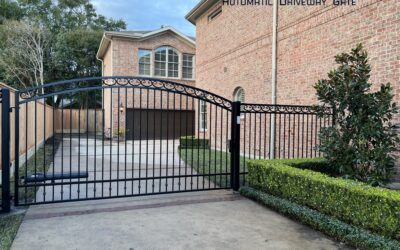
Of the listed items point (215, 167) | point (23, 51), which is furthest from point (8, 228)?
point (23, 51)

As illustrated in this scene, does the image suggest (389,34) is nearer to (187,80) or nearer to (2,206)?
(2,206)

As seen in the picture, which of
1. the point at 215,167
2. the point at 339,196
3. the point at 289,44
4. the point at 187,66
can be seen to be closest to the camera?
the point at 339,196

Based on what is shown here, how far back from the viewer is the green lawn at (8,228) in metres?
3.61

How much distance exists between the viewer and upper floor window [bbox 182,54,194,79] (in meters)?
21.1

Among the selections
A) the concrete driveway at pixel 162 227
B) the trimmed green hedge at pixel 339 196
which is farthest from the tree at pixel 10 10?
the trimmed green hedge at pixel 339 196

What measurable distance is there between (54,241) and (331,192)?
3.55 m

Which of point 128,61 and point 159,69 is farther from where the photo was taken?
point 159,69

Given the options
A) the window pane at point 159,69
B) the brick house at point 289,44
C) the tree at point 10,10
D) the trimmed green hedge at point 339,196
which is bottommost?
the trimmed green hedge at point 339,196

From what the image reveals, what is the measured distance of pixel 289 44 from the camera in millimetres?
9266

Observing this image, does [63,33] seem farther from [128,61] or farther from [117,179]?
[117,179]

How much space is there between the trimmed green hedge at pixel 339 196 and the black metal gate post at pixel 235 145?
0.56 meters

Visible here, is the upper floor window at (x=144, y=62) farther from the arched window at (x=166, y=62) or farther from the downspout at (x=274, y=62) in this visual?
the downspout at (x=274, y=62)

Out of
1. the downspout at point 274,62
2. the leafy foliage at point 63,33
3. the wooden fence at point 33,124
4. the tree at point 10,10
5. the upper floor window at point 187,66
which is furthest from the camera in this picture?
the tree at point 10,10

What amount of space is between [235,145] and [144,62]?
49.6 feet
